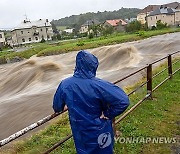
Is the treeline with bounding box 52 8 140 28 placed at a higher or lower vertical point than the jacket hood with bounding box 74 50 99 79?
higher

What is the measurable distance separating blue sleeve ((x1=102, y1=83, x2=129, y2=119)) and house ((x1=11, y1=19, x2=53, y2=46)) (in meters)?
74.4

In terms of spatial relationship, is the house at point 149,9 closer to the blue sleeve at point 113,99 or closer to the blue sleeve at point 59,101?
the blue sleeve at point 59,101

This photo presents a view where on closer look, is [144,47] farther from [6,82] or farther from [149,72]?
[149,72]

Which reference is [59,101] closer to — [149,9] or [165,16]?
[165,16]

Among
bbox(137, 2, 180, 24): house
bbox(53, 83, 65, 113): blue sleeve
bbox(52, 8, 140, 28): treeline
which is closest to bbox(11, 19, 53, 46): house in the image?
bbox(137, 2, 180, 24): house

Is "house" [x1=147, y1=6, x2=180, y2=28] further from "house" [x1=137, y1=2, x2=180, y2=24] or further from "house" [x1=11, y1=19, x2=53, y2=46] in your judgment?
"house" [x1=11, y1=19, x2=53, y2=46]

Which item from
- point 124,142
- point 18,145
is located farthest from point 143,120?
point 18,145

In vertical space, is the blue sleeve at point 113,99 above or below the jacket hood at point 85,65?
below

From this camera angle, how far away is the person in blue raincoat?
267 centimetres

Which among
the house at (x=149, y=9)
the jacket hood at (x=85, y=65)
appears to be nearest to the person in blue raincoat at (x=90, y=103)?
the jacket hood at (x=85, y=65)

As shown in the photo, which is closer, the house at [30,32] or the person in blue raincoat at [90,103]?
the person in blue raincoat at [90,103]

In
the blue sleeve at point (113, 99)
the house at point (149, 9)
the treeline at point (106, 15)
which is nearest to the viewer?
the blue sleeve at point (113, 99)

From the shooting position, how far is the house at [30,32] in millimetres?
74750

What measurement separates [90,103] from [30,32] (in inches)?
3001
